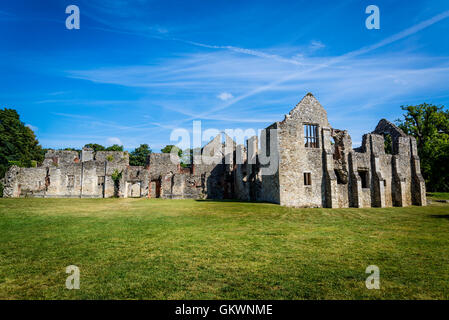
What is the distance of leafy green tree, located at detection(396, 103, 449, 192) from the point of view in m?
28.1

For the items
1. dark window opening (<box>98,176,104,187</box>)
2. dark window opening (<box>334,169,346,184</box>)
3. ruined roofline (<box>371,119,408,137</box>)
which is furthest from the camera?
dark window opening (<box>98,176,104,187</box>)

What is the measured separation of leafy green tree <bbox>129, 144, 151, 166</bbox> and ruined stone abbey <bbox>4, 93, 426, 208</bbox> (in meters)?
30.0

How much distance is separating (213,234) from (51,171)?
28958 mm

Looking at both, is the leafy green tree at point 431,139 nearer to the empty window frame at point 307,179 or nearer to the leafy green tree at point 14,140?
the empty window frame at point 307,179

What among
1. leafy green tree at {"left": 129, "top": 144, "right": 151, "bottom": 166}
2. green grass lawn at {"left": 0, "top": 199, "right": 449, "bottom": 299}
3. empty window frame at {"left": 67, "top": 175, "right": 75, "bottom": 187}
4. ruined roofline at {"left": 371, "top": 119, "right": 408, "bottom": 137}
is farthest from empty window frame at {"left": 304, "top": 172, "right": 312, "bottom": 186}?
leafy green tree at {"left": 129, "top": 144, "right": 151, "bottom": 166}

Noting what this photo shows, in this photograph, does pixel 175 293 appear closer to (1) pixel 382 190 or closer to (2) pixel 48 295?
(2) pixel 48 295

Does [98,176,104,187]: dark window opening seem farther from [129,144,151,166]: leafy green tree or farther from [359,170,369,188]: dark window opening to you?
[129,144,151,166]: leafy green tree

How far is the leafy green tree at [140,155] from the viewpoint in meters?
63.6

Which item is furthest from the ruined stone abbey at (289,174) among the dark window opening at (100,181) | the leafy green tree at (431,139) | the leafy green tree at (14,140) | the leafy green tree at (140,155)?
the leafy green tree at (140,155)

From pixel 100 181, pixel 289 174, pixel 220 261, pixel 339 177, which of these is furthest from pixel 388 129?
→ pixel 100 181

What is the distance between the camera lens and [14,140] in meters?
46.2

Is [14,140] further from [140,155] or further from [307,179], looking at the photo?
[307,179]

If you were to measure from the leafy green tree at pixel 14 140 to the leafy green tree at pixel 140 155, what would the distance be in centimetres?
2053
